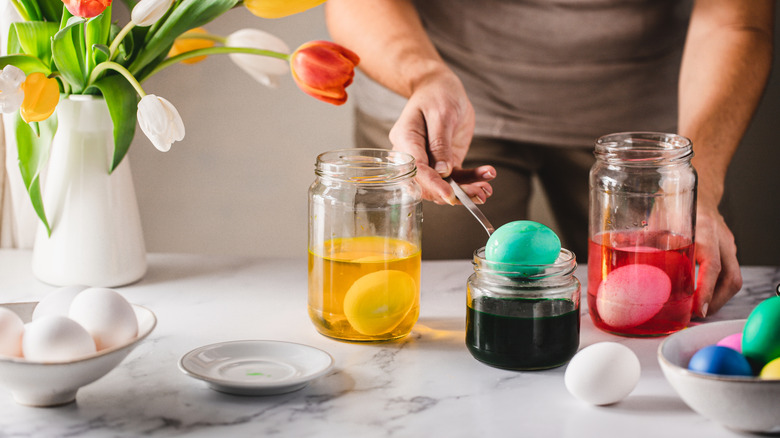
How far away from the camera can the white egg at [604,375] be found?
75 centimetres

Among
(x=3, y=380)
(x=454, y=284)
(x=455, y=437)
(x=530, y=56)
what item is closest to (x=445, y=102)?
(x=454, y=284)

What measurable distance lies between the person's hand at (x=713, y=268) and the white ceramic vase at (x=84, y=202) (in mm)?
782

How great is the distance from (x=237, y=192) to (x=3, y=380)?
1075 millimetres

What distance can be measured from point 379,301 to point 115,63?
1.50 feet

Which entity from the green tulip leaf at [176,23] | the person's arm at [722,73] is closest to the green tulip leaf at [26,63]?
the green tulip leaf at [176,23]

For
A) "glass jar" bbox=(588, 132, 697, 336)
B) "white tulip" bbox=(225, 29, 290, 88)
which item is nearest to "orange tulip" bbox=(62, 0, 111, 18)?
"white tulip" bbox=(225, 29, 290, 88)

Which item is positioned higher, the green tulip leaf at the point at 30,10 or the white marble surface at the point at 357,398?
the green tulip leaf at the point at 30,10

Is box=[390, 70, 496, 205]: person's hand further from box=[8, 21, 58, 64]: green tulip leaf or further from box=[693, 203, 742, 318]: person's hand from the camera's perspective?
box=[8, 21, 58, 64]: green tulip leaf

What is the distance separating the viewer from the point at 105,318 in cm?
75

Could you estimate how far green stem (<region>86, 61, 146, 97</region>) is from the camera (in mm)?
970

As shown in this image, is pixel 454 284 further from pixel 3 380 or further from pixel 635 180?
pixel 3 380

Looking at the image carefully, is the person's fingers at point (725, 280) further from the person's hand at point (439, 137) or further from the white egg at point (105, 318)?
the white egg at point (105, 318)

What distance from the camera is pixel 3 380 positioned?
0.70m

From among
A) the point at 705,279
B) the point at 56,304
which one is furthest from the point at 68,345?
the point at 705,279
